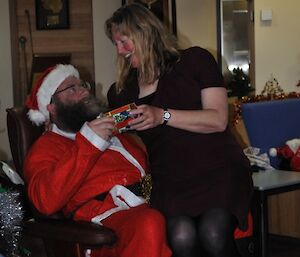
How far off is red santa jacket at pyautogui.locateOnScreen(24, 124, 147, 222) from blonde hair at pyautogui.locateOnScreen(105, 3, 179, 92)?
32 centimetres

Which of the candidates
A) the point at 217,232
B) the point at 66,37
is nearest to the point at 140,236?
the point at 217,232

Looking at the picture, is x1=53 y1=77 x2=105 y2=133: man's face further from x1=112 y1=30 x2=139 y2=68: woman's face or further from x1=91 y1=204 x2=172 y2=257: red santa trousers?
x1=91 y1=204 x2=172 y2=257: red santa trousers

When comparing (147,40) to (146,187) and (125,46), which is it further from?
(146,187)

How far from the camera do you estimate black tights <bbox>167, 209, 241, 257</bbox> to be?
1790 mm

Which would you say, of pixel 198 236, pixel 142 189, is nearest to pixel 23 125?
pixel 142 189

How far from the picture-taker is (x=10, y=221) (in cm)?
177

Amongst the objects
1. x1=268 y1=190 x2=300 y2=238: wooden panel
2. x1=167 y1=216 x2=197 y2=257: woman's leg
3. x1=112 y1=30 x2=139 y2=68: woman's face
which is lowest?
x1=268 y1=190 x2=300 y2=238: wooden panel

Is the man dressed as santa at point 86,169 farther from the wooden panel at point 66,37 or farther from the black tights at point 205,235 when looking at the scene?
the wooden panel at point 66,37

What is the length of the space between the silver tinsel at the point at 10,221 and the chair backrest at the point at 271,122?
1697mm

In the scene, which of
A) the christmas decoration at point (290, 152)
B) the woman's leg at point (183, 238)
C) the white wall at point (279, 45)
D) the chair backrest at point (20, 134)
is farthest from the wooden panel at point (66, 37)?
the woman's leg at point (183, 238)

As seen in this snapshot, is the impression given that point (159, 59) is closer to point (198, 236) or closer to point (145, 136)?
point (145, 136)

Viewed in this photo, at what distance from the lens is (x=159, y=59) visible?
196cm

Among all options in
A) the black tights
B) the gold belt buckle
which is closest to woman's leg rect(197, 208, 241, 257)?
the black tights

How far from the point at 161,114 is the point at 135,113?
11 centimetres
